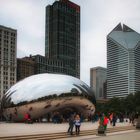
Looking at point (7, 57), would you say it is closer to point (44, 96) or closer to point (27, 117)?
point (44, 96)

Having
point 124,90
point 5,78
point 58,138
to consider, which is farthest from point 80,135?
point 124,90

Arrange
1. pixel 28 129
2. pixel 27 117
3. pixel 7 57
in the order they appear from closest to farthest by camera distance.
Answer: pixel 28 129
pixel 27 117
pixel 7 57

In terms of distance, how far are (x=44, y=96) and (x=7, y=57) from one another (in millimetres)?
112059

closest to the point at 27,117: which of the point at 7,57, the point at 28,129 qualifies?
the point at 28,129

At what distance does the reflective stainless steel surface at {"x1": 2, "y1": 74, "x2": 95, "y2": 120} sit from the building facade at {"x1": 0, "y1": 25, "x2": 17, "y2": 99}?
10448 centimetres

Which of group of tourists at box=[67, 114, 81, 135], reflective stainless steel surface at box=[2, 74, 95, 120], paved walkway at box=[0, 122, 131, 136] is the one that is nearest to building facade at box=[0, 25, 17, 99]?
reflective stainless steel surface at box=[2, 74, 95, 120]

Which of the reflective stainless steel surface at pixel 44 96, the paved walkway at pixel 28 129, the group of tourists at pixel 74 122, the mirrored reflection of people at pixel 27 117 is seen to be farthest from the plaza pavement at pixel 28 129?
the reflective stainless steel surface at pixel 44 96

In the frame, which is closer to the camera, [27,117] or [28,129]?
[28,129]

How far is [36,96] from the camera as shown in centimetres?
3569

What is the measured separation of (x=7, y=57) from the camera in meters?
145

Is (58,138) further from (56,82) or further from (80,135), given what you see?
(56,82)

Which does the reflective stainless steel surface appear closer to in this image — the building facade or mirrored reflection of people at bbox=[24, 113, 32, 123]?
mirrored reflection of people at bbox=[24, 113, 32, 123]

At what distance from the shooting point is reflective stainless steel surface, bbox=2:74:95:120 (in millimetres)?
35781

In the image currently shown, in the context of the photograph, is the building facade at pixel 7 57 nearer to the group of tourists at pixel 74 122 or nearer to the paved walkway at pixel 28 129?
the paved walkway at pixel 28 129
